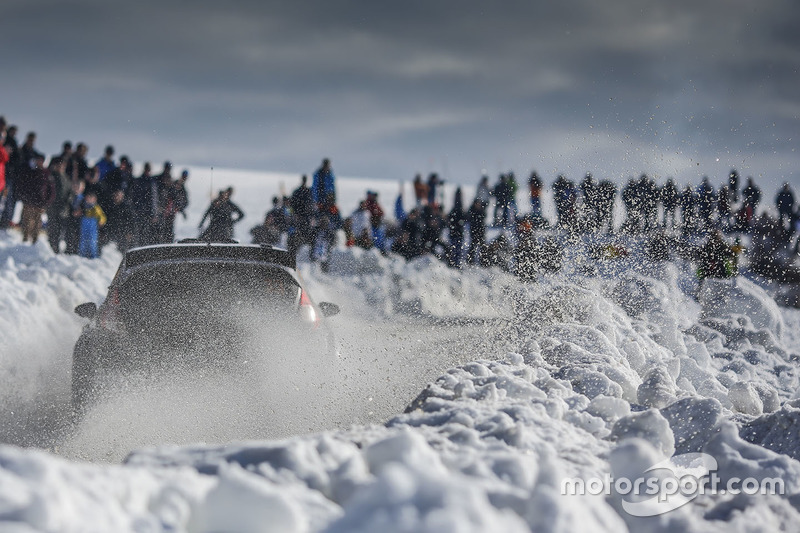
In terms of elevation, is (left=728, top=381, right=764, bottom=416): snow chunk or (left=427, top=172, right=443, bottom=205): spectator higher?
(left=427, top=172, right=443, bottom=205): spectator

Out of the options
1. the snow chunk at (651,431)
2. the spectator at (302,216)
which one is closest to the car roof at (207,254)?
the snow chunk at (651,431)

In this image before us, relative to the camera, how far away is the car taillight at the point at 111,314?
18.0ft

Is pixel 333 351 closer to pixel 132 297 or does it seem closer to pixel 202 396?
pixel 202 396

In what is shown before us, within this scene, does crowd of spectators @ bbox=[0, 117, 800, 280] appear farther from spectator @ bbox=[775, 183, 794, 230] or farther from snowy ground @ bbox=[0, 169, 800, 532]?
snowy ground @ bbox=[0, 169, 800, 532]

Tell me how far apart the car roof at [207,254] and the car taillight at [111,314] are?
0.31 meters

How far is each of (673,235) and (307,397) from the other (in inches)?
769

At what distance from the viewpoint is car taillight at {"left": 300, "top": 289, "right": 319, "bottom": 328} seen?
19.3 ft

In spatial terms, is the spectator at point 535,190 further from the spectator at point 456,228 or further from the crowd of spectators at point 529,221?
the spectator at point 456,228

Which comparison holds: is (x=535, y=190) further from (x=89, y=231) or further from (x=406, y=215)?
(x=89, y=231)

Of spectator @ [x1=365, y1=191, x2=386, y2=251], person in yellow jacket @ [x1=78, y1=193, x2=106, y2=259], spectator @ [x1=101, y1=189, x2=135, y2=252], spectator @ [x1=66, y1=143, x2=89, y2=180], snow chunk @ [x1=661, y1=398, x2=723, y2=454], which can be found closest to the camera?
snow chunk @ [x1=661, y1=398, x2=723, y2=454]

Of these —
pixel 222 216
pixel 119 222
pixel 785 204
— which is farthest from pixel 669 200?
pixel 119 222

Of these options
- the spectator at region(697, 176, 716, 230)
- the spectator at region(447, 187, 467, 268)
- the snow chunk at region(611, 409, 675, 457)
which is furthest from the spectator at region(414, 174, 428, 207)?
the snow chunk at region(611, 409, 675, 457)

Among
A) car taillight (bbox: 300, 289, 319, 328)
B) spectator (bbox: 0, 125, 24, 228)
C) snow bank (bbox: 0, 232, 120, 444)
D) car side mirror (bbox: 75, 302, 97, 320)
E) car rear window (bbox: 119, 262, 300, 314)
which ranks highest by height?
spectator (bbox: 0, 125, 24, 228)
